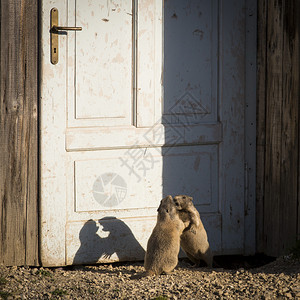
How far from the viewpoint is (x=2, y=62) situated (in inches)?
192

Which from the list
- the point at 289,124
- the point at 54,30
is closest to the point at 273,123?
the point at 289,124

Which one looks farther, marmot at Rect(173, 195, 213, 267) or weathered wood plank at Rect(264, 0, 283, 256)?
weathered wood plank at Rect(264, 0, 283, 256)

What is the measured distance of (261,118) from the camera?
5.51 metres

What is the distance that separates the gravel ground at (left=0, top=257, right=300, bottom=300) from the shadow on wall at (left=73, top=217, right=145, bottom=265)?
136 millimetres

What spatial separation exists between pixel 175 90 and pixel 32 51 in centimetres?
118

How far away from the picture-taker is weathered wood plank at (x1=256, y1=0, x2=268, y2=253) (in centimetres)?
544

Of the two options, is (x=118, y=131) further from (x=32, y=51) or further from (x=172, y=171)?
(x=32, y=51)

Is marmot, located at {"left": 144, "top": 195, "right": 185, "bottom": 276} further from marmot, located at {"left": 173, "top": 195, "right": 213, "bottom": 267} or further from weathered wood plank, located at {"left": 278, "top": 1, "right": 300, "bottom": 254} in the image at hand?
weathered wood plank, located at {"left": 278, "top": 1, "right": 300, "bottom": 254}

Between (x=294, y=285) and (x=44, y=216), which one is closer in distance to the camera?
(x=294, y=285)

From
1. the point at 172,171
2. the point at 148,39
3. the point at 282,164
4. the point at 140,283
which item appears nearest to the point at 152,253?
the point at 140,283

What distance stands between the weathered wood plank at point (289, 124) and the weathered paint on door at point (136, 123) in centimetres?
38

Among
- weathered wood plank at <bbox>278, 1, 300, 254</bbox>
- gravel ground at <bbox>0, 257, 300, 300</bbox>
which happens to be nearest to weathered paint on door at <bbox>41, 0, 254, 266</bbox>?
gravel ground at <bbox>0, 257, 300, 300</bbox>

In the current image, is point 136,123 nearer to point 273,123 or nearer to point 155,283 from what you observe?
point 273,123

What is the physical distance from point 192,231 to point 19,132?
1506 mm
